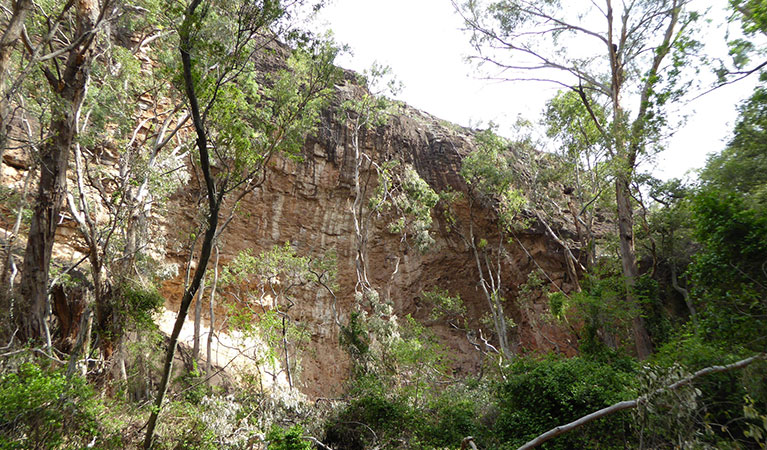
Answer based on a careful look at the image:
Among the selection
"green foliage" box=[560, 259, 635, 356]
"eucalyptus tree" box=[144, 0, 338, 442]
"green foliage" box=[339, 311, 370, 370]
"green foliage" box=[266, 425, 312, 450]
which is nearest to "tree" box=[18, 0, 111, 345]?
"eucalyptus tree" box=[144, 0, 338, 442]

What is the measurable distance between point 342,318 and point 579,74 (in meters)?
12.7

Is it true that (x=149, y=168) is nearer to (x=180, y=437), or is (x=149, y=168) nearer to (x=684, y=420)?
(x=180, y=437)

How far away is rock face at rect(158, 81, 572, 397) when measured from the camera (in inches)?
687

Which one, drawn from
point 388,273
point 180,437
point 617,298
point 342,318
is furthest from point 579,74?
point 180,437

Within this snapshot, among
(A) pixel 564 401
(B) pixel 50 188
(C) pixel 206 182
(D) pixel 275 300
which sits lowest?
(A) pixel 564 401

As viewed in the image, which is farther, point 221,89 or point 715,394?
point 221,89

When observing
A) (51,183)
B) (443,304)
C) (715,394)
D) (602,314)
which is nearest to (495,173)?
(443,304)

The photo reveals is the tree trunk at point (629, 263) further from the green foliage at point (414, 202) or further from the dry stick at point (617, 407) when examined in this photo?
the green foliage at point (414, 202)

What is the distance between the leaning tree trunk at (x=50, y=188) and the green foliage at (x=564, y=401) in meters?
9.23

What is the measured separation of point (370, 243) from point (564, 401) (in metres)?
11.9

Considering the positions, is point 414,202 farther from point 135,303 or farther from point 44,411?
point 44,411

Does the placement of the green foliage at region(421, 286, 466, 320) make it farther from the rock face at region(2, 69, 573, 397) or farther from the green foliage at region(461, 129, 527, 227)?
the green foliage at region(461, 129, 527, 227)

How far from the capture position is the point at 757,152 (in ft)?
28.7

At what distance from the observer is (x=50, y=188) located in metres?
7.75
